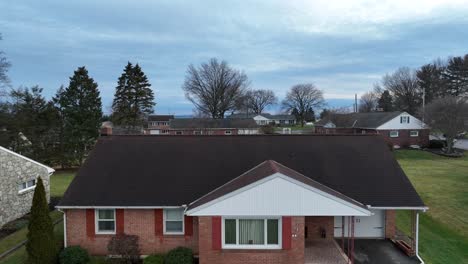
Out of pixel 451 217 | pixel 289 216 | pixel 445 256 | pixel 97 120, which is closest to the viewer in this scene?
pixel 289 216

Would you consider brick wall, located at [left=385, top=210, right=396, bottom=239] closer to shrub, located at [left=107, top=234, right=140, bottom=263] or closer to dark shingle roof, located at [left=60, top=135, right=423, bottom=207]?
dark shingle roof, located at [left=60, top=135, right=423, bottom=207]

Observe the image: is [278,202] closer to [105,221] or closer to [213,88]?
[105,221]

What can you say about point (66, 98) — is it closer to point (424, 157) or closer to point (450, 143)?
point (424, 157)

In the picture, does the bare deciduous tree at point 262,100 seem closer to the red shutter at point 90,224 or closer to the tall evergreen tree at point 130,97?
the tall evergreen tree at point 130,97

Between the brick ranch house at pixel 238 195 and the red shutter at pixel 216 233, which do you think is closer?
the brick ranch house at pixel 238 195

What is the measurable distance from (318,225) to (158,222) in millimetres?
6717

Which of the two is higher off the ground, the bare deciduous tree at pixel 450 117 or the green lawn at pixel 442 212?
the bare deciduous tree at pixel 450 117

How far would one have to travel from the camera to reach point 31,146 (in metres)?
36.7

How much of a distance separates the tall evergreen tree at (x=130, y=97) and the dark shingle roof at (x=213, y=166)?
43.4m

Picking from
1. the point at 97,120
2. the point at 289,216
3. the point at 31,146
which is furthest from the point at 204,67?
the point at 289,216

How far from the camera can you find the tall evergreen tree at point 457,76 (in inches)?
2894

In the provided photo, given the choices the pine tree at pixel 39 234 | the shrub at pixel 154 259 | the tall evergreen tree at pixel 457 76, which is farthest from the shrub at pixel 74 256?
the tall evergreen tree at pixel 457 76

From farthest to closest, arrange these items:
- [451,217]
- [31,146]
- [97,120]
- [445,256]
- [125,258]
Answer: [97,120] < [31,146] < [451,217] < [445,256] < [125,258]

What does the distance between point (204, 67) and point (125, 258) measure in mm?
64365
